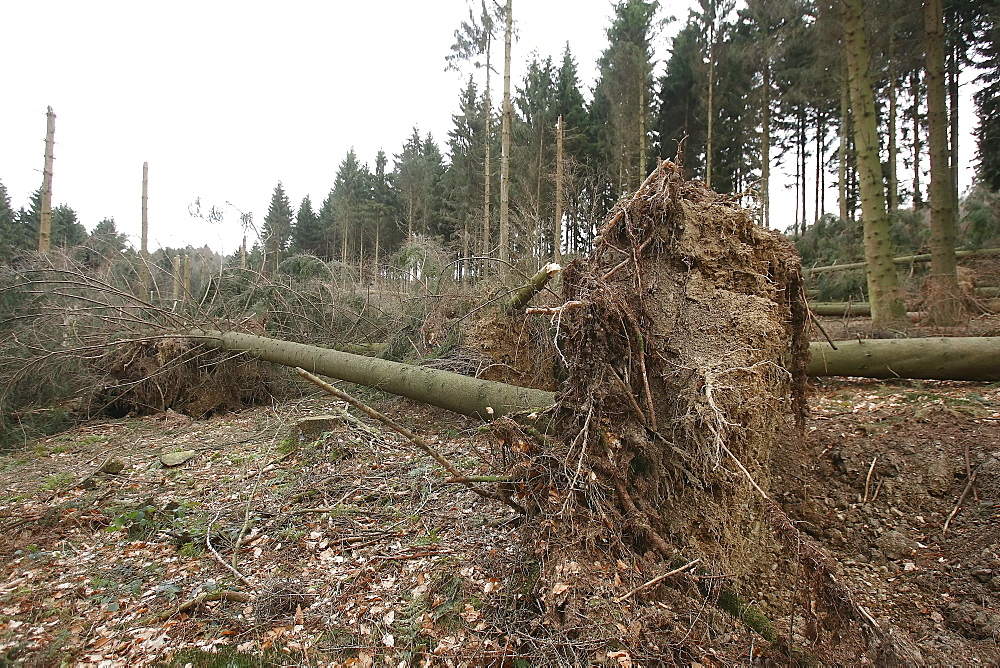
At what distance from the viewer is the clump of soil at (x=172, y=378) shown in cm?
742

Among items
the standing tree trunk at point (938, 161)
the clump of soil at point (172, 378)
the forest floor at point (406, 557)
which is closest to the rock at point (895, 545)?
the forest floor at point (406, 557)

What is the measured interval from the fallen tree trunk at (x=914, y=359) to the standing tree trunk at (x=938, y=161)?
2755mm

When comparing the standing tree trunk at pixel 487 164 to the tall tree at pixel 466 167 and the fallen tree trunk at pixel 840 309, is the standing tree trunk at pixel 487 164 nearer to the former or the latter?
the tall tree at pixel 466 167

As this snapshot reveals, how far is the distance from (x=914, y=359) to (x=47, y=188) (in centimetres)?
1877

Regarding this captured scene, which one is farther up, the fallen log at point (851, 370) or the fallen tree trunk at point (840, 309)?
the fallen tree trunk at point (840, 309)

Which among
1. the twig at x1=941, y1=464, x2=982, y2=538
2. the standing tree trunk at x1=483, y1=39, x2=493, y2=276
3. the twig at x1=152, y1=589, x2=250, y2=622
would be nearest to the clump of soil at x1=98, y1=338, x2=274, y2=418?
the twig at x1=152, y1=589, x2=250, y2=622

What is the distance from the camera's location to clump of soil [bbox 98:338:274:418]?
24.3 feet

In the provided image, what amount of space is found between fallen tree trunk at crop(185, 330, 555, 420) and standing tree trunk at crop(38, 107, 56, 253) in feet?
30.6

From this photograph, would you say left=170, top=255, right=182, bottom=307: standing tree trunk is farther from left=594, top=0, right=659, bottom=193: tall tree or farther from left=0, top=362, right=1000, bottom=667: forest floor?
left=594, top=0, right=659, bottom=193: tall tree

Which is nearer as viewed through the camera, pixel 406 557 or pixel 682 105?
pixel 406 557

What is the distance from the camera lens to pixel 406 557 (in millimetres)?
3027

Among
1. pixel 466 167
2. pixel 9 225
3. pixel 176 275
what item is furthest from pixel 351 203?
pixel 176 275

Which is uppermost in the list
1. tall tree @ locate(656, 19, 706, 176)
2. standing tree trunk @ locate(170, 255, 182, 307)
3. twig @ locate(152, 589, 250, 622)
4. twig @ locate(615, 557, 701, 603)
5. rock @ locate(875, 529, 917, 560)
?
tall tree @ locate(656, 19, 706, 176)

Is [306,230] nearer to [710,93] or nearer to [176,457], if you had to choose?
[710,93]
